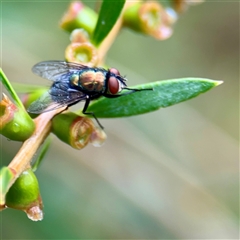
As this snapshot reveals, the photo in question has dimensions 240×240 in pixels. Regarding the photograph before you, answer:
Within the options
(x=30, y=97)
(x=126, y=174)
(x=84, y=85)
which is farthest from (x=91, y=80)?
(x=126, y=174)

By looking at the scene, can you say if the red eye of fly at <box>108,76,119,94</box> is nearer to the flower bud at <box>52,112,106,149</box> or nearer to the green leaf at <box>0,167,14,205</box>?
the flower bud at <box>52,112,106,149</box>

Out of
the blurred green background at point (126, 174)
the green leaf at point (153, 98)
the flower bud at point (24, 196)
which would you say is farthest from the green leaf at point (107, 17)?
the blurred green background at point (126, 174)

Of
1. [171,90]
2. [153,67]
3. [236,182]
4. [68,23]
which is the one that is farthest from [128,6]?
[153,67]

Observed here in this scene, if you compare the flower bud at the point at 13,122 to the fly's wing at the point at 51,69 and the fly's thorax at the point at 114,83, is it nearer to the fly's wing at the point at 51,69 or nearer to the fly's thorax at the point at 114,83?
the fly's thorax at the point at 114,83

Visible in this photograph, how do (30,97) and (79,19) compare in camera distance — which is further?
(79,19)

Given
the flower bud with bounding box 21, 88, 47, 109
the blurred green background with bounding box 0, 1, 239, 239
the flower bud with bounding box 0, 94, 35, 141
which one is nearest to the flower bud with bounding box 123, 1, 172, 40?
the flower bud with bounding box 21, 88, 47, 109

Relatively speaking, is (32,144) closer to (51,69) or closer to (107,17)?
(107,17)
